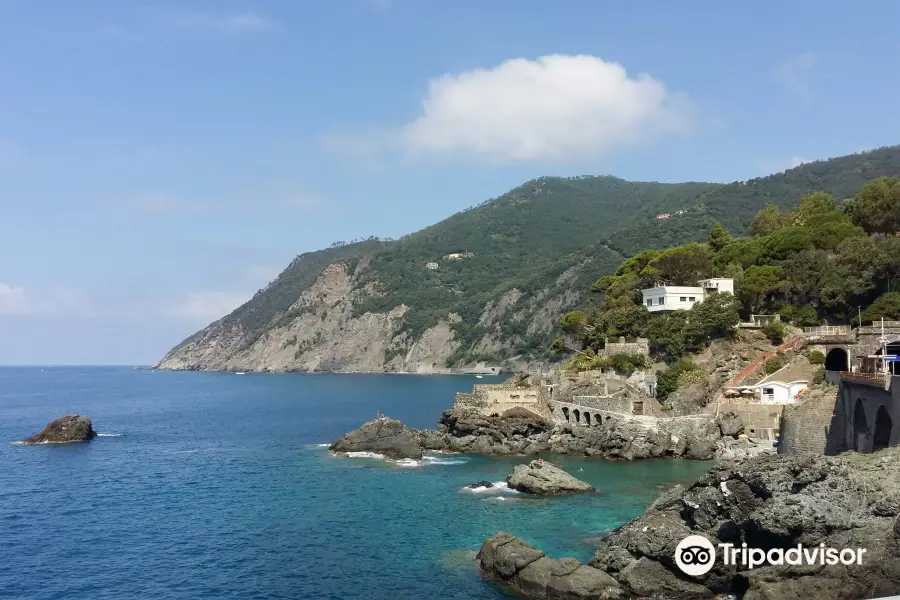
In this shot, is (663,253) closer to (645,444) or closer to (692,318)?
(692,318)

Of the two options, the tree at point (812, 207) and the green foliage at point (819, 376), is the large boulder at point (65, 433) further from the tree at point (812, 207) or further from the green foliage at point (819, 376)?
the tree at point (812, 207)

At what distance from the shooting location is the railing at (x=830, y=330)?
5203 centimetres

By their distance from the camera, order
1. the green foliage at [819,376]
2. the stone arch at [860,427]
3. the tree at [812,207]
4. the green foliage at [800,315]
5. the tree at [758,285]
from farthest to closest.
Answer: the tree at [812,207]
the tree at [758,285]
the green foliage at [800,315]
the green foliage at [819,376]
the stone arch at [860,427]

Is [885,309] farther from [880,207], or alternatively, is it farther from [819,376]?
[880,207]

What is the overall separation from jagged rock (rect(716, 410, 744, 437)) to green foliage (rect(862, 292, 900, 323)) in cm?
1358

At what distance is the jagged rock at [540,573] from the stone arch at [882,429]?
16.5m

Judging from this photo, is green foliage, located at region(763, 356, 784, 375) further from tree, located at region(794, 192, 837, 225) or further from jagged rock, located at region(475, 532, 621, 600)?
jagged rock, located at region(475, 532, 621, 600)

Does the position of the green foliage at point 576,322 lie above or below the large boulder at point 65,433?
above

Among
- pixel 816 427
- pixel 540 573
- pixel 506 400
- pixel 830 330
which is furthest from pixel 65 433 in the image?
pixel 830 330

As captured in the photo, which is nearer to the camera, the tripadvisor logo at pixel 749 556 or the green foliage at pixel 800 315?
the tripadvisor logo at pixel 749 556

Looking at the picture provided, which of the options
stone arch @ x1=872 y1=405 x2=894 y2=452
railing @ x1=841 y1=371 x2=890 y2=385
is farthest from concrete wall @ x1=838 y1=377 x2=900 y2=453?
railing @ x1=841 y1=371 x2=890 y2=385

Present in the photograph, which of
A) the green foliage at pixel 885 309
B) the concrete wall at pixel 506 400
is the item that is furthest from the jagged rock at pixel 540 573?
the green foliage at pixel 885 309

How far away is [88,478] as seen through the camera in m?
47.6

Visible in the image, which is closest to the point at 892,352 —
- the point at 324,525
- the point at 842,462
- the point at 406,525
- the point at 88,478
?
the point at 842,462
